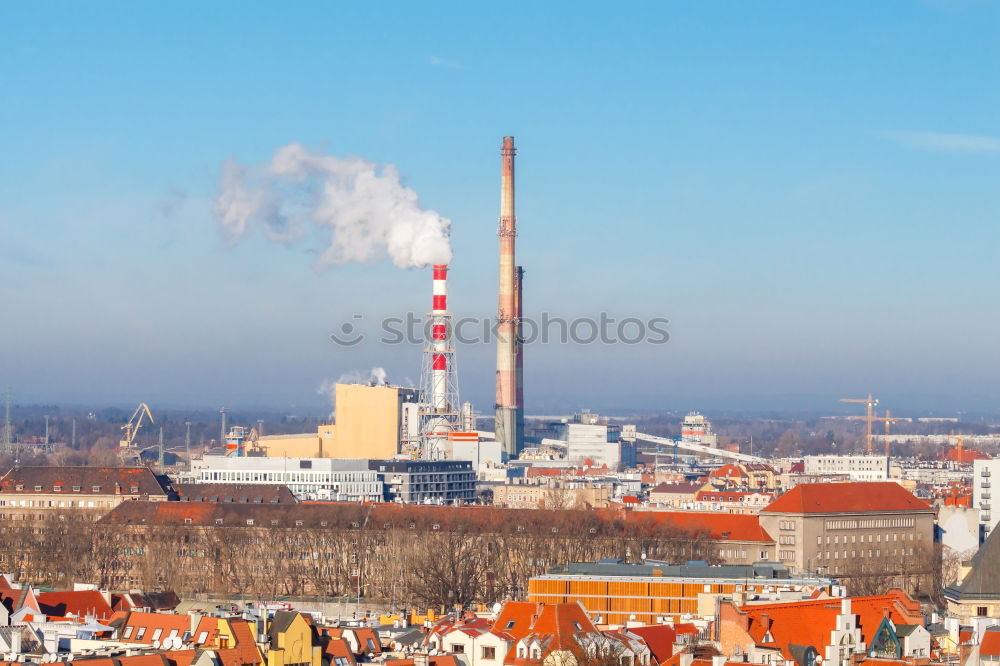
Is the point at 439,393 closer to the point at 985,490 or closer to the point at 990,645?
the point at 985,490

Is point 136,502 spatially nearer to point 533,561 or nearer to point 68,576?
point 68,576

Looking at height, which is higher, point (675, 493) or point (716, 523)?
point (675, 493)

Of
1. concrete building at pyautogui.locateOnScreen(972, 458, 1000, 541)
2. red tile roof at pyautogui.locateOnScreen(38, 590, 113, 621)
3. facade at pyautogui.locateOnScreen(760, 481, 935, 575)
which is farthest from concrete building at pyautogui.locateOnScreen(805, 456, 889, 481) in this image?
red tile roof at pyautogui.locateOnScreen(38, 590, 113, 621)

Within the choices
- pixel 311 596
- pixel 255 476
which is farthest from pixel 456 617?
pixel 255 476

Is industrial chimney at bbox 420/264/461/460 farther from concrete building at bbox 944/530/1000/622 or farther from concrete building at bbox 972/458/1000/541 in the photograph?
concrete building at bbox 944/530/1000/622

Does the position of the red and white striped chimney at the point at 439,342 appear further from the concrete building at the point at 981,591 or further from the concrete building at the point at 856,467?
the concrete building at the point at 981,591

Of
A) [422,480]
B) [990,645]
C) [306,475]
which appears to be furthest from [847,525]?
[990,645]

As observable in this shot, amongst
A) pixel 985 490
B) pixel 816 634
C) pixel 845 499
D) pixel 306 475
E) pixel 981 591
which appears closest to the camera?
pixel 816 634
